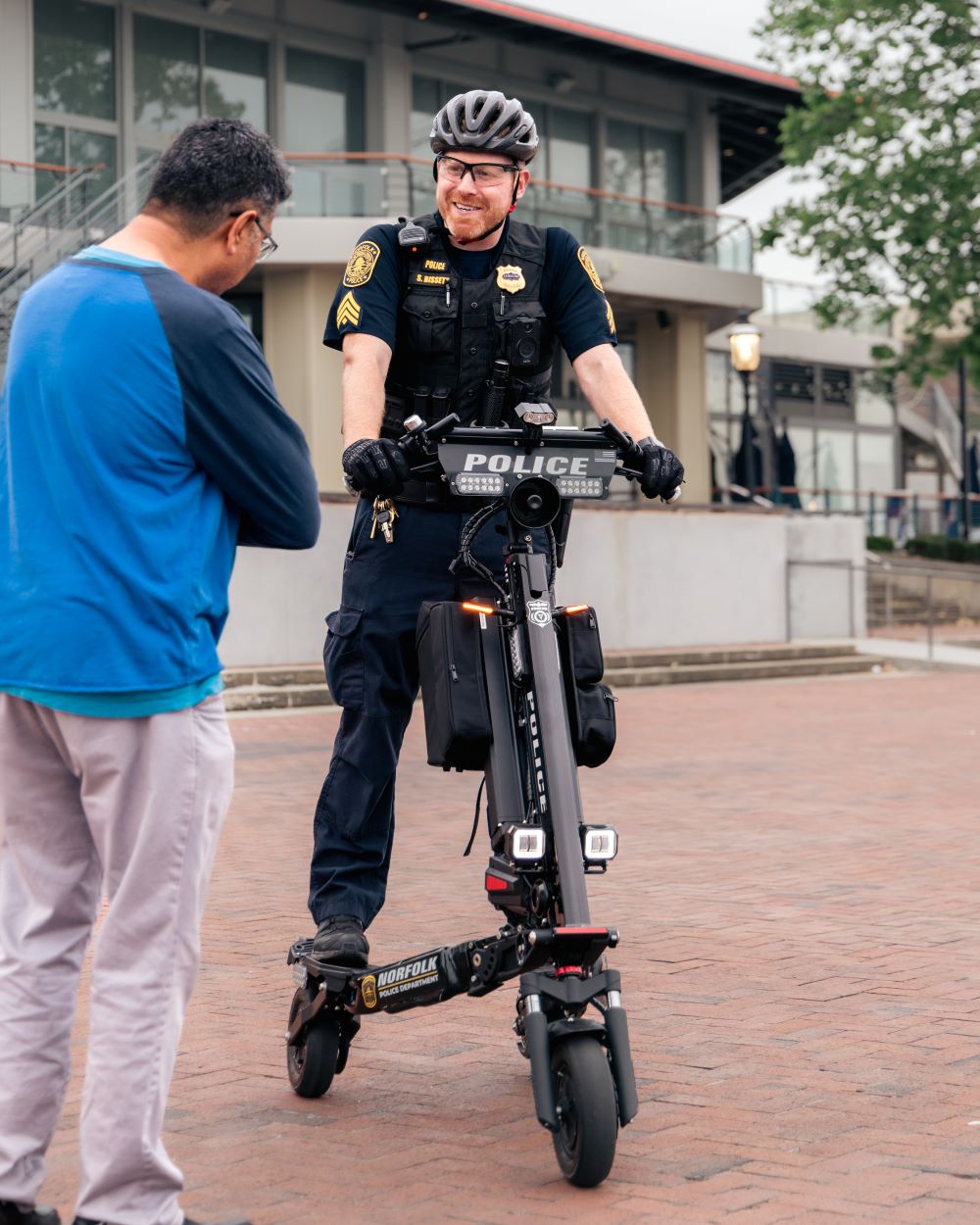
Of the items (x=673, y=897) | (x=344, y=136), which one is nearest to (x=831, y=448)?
(x=344, y=136)

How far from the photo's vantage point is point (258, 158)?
3.10m

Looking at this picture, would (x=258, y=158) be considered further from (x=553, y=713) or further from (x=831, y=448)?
(x=831, y=448)

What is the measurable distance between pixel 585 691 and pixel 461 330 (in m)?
0.93

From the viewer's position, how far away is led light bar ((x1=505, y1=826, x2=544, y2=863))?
11.7 feet

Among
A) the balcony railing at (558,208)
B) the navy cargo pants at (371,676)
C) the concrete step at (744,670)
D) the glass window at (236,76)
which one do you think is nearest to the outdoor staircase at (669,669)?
the concrete step at (744,670)

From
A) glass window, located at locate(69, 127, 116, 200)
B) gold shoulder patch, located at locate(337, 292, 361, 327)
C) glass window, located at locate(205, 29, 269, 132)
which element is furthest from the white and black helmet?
glass window, located at locate(205, 29, 269, 132)

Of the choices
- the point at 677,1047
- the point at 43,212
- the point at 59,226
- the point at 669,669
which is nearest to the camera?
the point at 677,1047

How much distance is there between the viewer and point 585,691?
12.5 ft

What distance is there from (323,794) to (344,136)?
87.6 feet

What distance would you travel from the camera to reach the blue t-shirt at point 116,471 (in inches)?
116

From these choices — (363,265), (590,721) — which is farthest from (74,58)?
(590,721)

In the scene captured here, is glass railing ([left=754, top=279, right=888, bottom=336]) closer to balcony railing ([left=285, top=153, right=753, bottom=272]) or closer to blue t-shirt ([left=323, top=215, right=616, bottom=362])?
balcony railing ([left=285, top=153, right=753, bottom=272])

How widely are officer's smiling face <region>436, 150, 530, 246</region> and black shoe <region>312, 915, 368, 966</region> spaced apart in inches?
61.2

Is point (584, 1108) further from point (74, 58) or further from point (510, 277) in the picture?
point (74, 58)
